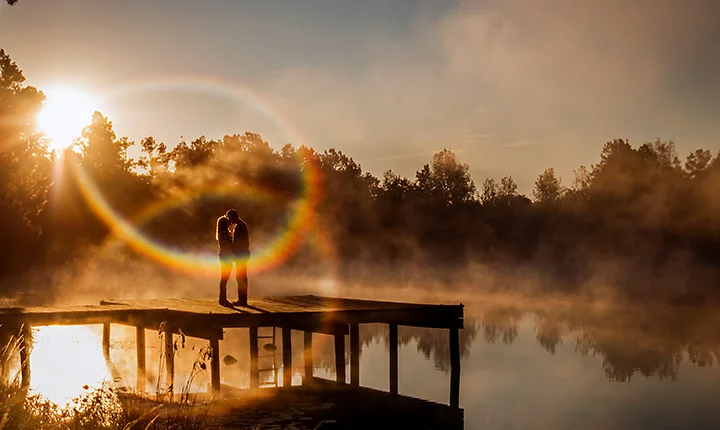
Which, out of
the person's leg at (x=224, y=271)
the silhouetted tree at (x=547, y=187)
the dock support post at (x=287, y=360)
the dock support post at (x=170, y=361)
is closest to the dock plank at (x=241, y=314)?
the person's leg at (x=224, y=271)

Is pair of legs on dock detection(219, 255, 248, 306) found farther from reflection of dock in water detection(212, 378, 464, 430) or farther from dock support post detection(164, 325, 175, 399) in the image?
reflection of dock in water detection(212, 378, 464, 430)

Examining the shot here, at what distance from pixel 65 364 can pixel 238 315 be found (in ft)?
37.2

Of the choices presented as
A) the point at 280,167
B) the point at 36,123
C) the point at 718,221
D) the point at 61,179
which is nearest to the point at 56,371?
the point at 36,123

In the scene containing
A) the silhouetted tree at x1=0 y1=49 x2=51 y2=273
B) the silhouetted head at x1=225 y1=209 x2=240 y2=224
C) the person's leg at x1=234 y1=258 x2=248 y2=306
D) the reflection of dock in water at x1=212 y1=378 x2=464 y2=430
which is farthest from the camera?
the silhouetted tree at x1=0 y1=49 x2=51 y2=273

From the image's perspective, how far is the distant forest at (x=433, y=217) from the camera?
8350 cm

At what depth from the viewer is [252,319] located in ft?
76.3

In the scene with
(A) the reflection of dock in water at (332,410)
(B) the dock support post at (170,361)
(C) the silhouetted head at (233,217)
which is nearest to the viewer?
(B) the dock support post at (170,361)

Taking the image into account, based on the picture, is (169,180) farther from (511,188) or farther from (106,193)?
Answer: (511,188)

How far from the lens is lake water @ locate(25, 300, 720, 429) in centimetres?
2642

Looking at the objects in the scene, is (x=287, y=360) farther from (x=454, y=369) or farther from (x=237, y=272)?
(x=237, y=272)

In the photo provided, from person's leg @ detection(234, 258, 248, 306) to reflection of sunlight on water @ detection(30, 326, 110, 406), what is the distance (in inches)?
150

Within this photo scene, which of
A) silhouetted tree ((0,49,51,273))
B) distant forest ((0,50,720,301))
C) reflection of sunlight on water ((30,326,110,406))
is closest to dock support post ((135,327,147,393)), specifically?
reflection of sunlight on water ((30,326,110,406))

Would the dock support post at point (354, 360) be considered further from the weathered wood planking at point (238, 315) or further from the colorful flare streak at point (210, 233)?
the colorful flare streak at point (210, 233)

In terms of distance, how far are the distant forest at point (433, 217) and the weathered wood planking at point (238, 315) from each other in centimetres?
5272
